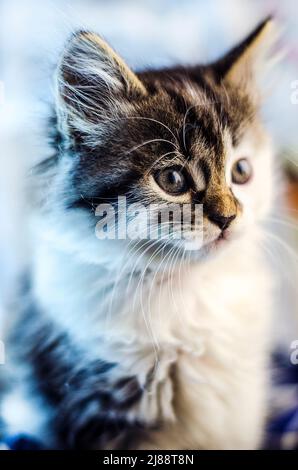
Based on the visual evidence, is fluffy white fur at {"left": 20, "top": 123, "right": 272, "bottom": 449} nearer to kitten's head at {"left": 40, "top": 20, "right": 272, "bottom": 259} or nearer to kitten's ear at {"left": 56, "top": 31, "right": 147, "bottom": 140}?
kitten's head at {"left": 40, "top": 20, "right": 272, "bottom": 259}

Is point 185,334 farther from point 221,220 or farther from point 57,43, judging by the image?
point 57,43

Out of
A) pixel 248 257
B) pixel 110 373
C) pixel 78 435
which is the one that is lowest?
pixel 78 435

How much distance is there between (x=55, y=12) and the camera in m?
1.01

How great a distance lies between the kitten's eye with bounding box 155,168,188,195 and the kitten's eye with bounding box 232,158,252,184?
0.38 ft

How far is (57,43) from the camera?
98 cm

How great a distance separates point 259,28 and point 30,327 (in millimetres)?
744

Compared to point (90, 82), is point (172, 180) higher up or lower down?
lower down

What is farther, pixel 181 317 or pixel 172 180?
pixel 181 317

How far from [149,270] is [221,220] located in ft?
0.59

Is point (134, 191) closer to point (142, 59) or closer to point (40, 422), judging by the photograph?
point (142, 59)

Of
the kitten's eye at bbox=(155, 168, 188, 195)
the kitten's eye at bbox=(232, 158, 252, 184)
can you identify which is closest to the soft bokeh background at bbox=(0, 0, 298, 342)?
the kitten's eye at bbox=(232, 158, 252, 184)

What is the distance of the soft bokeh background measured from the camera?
101cm

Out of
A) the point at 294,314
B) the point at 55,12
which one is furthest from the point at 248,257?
the point at 55,12

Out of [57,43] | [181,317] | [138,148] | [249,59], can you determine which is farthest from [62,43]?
[181,317]
